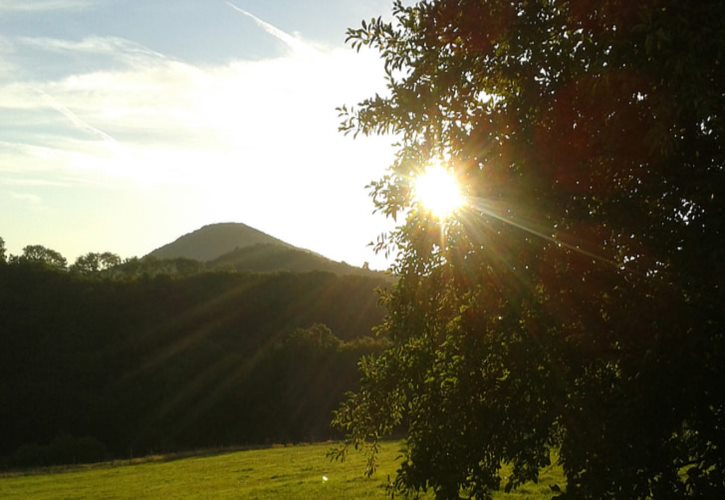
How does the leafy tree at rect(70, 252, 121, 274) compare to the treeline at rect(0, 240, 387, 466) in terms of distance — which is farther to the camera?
the leafy tree at rect(70, 252, 121, 274)

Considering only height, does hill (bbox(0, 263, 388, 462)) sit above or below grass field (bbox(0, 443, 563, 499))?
above

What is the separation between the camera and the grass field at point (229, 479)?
1086 inches

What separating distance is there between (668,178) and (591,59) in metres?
1.80

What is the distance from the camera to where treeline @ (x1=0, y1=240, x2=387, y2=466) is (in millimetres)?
90688

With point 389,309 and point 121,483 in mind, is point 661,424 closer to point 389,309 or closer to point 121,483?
point 389,309

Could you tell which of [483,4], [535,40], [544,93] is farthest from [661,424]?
[483,4]

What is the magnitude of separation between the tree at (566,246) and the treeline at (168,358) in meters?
70.8

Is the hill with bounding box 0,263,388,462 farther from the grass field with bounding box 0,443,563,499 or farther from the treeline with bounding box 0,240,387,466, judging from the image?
the grass field with bounding box 0,443,563,499

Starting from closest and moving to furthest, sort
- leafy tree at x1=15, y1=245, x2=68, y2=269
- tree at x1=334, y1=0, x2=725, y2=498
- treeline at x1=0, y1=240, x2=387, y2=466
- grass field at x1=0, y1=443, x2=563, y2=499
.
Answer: tree at x1=334, y1=0, x2=725, y2=498, grass field at x1=0, y1=443, x2=563, y2=499, treeline at x1=0, y1=240, x2=387, y2=466, leafy tree at x1=15, y1=245, x2=68, y2=269

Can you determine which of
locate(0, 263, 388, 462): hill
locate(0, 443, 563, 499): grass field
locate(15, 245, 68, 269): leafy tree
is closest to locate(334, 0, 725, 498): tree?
locate(0, 443, 563, 499): grass field

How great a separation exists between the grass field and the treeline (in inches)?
1346

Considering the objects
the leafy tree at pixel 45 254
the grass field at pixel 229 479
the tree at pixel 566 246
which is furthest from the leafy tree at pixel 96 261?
the tree at pixel 566 246

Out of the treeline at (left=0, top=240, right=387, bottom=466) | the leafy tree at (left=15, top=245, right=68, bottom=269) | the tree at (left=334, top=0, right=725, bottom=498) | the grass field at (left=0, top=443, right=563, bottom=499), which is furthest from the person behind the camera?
the leafy tree at (left=15, top=245, right=68, bottom=269)

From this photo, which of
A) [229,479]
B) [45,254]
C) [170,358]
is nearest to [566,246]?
[229,479]
